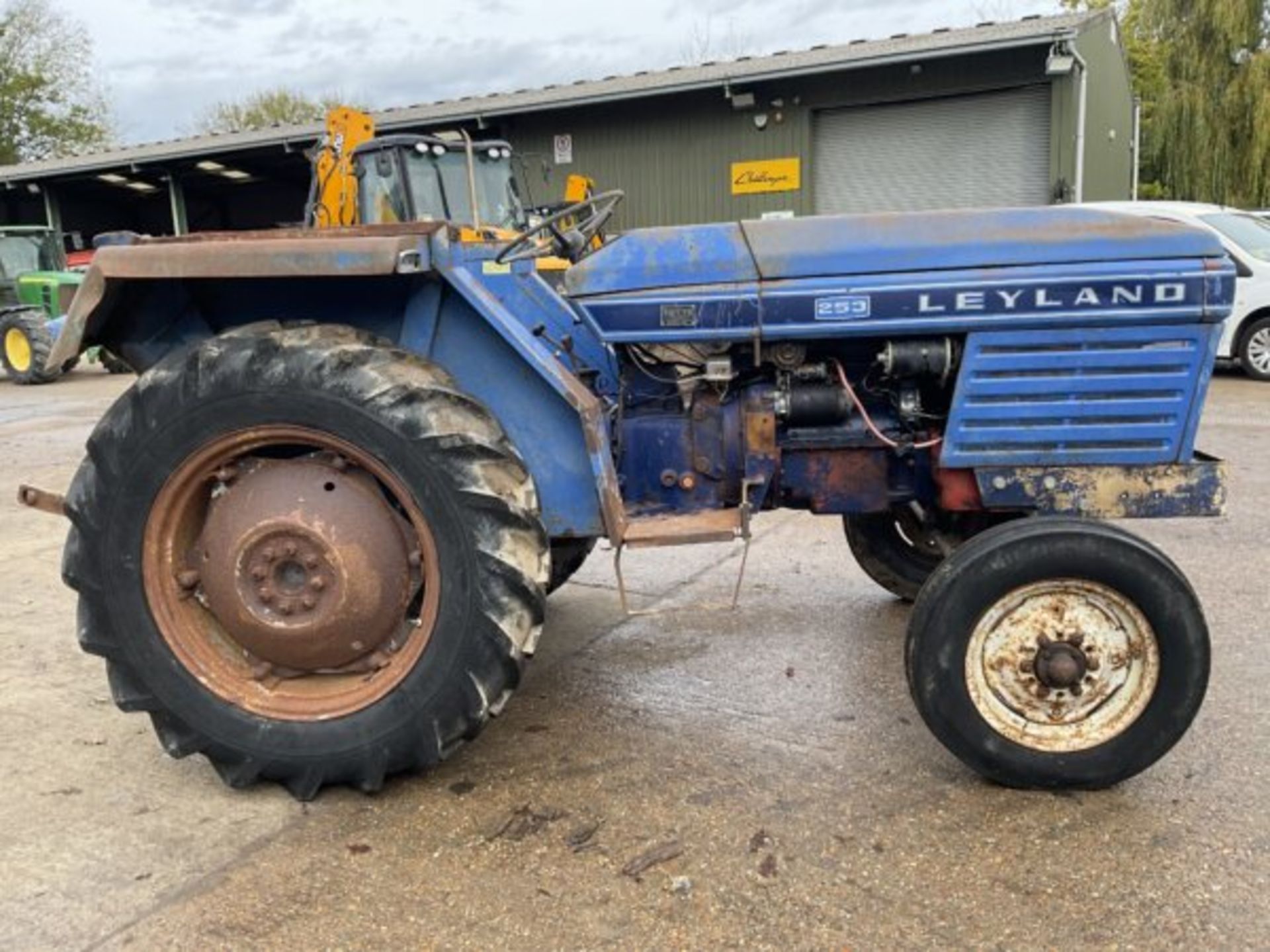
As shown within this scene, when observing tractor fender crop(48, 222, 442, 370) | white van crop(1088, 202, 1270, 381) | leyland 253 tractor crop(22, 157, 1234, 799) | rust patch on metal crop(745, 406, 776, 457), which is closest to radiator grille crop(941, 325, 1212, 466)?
leyland 253 tractor crop(22, 157, 1234, 799)

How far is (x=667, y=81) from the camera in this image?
16.8 metres

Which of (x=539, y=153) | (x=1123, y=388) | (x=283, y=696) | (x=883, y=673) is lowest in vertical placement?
(x=883, y=673)

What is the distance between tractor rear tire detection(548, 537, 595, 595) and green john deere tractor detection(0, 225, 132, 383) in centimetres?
1107

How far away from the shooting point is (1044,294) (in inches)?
113

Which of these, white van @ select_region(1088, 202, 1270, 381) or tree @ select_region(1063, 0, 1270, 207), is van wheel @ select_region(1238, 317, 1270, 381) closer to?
white van @ select_region(1088, 202, 1270, 381)

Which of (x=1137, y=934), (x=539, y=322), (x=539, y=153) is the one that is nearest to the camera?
(x=1137, y=934)

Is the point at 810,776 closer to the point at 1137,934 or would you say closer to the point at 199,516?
the point at 1137,934

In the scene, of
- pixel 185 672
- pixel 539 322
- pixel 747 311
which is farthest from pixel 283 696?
pixel 747 311

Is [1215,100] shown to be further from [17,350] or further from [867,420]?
[867,420]

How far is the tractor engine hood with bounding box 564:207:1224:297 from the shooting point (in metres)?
2.89

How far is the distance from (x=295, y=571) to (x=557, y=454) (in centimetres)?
78

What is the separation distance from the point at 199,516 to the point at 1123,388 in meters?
2.56

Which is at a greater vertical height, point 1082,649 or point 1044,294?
point 1044,294

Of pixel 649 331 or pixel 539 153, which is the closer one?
pixel 649 331
